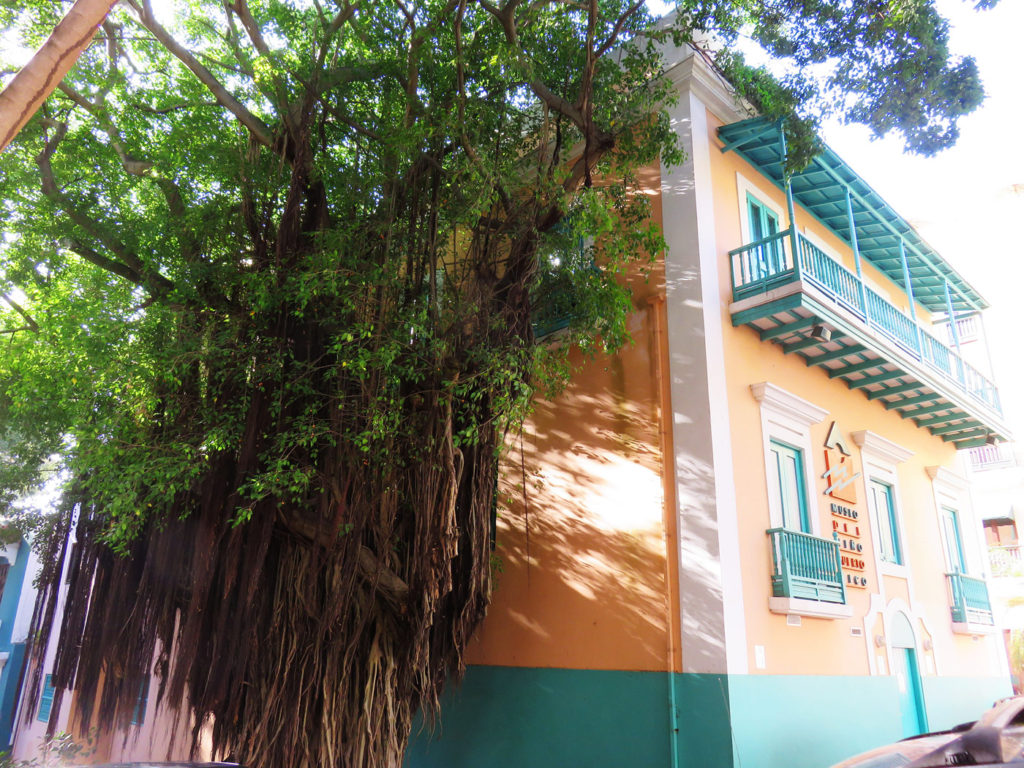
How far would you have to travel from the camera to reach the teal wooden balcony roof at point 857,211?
953 centimetres

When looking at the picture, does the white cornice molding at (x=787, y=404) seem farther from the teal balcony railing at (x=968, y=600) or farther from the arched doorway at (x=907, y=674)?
the teal balcony railing at (x=968, y=600)

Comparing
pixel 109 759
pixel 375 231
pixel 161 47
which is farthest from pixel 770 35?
pixel 109 759

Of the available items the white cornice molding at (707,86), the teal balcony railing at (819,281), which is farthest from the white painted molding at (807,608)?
the white cornice molding at (707,86)

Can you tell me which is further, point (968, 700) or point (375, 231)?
point (968, 700)

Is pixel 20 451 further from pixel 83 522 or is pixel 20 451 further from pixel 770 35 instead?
pixel 770 35

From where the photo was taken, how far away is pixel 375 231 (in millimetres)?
7332

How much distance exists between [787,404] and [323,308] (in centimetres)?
561

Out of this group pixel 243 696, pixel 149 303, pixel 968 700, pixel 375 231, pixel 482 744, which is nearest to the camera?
pixel 243 696

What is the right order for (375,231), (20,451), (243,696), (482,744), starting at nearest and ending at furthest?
(243,696) → (375,231) → (482,744) → (20,451)

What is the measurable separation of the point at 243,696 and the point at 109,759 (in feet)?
15.7

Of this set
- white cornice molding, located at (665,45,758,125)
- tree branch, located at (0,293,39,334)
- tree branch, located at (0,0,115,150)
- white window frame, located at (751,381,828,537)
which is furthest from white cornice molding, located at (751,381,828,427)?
tree branch, located at (0,293,39,334)

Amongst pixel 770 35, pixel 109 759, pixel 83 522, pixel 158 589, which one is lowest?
pixel 109 759

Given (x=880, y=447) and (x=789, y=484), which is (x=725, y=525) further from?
(x=880, y=447)

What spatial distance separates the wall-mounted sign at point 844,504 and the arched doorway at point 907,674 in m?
1.11
